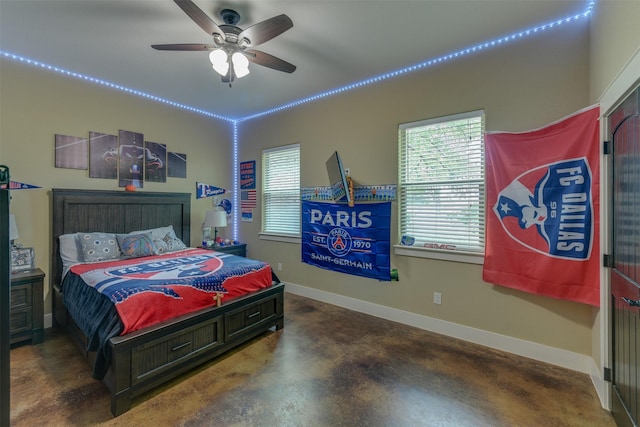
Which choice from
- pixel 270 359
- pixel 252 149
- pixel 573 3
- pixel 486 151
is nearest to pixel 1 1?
pixel 252 149

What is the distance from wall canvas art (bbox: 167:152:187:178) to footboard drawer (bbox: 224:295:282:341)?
2615 mm

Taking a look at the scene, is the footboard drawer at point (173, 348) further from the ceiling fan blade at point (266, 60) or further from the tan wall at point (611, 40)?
the tan wall at point (611, 40)

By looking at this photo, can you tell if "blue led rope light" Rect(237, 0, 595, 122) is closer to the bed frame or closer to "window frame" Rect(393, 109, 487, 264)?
"window frame" Rect(393, 109, 487, 264)

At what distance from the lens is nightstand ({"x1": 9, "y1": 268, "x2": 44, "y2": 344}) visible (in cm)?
261

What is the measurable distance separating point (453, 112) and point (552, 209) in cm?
128

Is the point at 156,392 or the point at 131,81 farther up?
the point at 131,81

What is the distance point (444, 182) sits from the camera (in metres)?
2.95

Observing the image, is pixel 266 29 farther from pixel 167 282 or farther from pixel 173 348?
pixel 173 348

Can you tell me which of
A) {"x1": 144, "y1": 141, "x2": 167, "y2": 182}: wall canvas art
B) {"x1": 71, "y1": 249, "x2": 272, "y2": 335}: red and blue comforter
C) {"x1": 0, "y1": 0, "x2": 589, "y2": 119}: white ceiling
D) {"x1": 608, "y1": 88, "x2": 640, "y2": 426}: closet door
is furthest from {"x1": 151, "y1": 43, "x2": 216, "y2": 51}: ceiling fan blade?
{"x1": 608, "y1": 88, "x2": 640, "y2": 426}: closet door

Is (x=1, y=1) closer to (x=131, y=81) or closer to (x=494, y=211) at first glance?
(x=131, y=81)

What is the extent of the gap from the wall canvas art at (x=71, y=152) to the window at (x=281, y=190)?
7.61ft

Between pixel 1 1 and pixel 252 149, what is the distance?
9.93ft

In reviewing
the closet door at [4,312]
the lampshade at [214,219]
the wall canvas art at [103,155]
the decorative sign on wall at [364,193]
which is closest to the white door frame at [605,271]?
the decorative sign on wall at [364,193]

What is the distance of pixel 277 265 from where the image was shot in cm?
452
